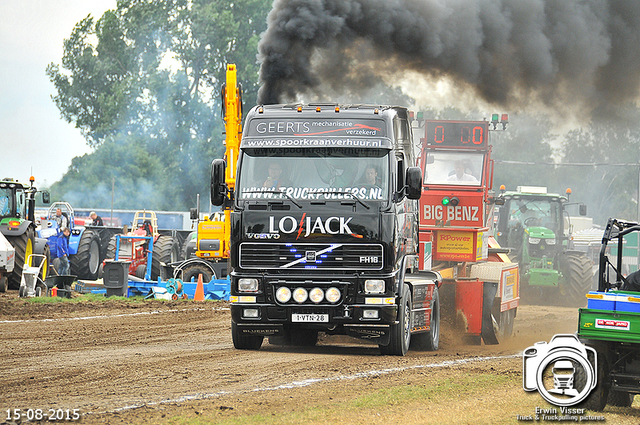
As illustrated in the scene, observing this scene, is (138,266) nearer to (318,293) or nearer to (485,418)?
(318,293)

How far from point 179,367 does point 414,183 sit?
3.84 metres

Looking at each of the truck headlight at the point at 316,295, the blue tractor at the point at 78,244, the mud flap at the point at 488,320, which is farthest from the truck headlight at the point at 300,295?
the blue tractor at the point at 78,244

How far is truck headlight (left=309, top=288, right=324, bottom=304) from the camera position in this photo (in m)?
11.3

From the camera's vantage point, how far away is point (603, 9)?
57.3 feet

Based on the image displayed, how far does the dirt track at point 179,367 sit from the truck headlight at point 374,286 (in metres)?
0.90

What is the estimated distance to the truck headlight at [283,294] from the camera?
37.1 ft

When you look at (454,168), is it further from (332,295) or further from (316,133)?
(332,295)

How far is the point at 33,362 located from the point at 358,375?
402 centimetres

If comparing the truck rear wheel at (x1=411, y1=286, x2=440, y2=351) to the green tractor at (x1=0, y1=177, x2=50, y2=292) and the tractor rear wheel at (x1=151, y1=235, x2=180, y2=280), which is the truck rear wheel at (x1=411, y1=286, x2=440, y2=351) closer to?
the green tractor at (x1=0, y1=177, x2=50, y2=292)

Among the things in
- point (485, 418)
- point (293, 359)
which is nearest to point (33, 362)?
point (293, 359)

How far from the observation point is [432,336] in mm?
13727

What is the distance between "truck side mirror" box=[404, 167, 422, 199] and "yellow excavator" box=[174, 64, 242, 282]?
6970mm

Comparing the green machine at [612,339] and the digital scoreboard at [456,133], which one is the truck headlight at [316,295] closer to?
the green machine at [612,339]

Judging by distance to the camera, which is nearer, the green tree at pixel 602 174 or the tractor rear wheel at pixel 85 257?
the tractor rear wheel at pixel 85 257
